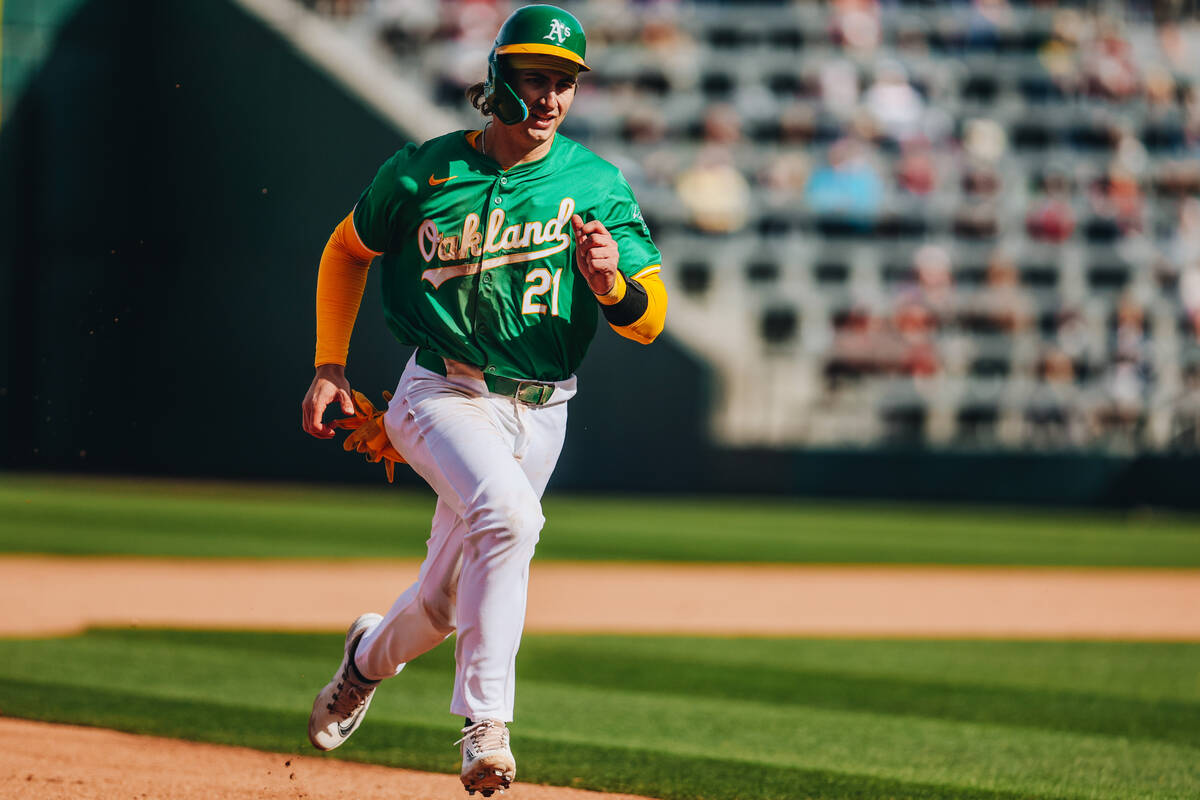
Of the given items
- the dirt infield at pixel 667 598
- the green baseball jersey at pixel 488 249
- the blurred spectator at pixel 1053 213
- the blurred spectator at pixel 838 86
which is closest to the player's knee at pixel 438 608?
the green baseball jersey at pixel 488 249

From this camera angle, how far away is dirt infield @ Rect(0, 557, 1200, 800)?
26.2ft

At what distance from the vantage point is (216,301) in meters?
18.6

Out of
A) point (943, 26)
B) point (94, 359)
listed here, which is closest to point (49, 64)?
point (94, 359)

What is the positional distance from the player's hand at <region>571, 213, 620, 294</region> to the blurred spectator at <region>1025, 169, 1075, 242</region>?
16607 mm

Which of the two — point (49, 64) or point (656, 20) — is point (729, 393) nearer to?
point (656, 20)

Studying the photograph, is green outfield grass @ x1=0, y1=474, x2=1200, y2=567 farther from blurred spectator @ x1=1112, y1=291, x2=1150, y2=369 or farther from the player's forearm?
the player's forearm

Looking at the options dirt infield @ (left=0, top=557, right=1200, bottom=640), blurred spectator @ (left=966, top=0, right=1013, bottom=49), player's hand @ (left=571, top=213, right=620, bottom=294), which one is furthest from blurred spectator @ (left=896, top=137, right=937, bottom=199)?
player's hand @ (left=571, top=213, right=620, bottom=294)

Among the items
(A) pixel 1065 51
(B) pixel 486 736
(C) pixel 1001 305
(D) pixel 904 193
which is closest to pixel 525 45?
(B) pixel 486 736

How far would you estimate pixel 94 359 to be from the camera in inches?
734

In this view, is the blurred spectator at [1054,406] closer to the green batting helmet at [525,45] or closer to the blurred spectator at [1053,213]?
the blurred spectator at [1053,213]

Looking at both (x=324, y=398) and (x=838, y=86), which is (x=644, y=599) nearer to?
(x=324, y=398)

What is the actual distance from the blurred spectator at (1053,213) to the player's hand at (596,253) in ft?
54.5

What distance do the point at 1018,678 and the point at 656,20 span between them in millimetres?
14486

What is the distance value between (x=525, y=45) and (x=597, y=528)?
10.9 metres
